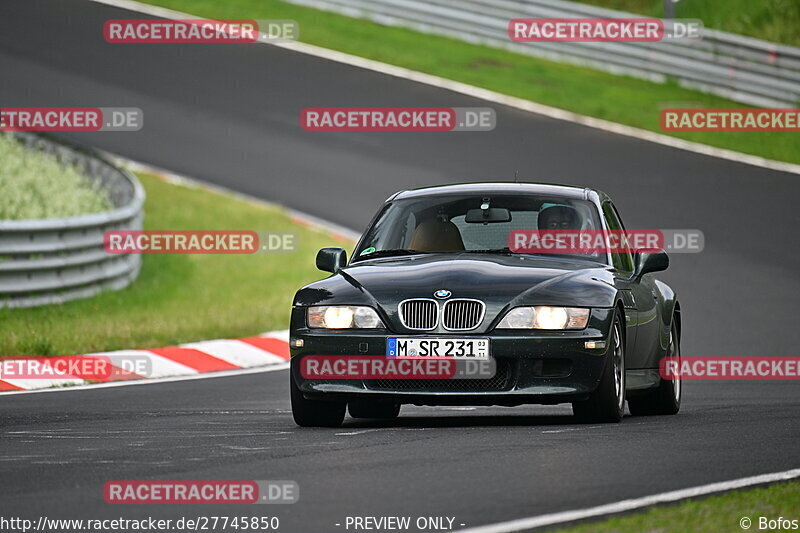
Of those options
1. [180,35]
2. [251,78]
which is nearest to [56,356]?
[251,78]

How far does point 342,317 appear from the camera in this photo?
962cm

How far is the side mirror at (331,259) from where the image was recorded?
1051cm

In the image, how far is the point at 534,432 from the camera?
936 cm

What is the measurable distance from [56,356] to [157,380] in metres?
1.06

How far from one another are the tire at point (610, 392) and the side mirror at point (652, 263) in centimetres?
92

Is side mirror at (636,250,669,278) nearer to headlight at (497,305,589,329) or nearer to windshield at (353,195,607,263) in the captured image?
windshield at (353,195,607,263)

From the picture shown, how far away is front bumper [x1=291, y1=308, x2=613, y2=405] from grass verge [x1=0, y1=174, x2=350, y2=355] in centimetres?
595

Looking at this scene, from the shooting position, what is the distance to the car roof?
11.0 metres

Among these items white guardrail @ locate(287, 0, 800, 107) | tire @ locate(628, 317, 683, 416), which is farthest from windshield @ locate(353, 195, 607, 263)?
white guardrail @ locate(287, 0, 800, 107)

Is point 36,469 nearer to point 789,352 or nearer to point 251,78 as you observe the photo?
point 789,352

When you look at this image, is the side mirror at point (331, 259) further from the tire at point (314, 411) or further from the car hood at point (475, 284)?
the tire at point (314, 411)

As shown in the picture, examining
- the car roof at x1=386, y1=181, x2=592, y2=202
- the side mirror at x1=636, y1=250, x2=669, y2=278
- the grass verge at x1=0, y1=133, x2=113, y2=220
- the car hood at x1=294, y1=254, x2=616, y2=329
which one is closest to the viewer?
the car hood at x1=294, y1=254, x2=616, y2=329

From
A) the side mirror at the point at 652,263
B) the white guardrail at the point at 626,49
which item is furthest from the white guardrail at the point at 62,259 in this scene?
the white guardrail at the point at 626,49

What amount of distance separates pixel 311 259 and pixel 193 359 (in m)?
6.52
